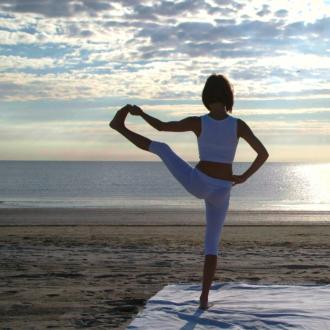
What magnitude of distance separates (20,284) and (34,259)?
7.02ft

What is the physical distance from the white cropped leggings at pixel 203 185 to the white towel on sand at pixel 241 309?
67cm

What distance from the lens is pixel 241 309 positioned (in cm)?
513

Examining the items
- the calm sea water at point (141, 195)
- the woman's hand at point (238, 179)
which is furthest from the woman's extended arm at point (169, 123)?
the calm sea water at point (141, 195)

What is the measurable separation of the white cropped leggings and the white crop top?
19 cm

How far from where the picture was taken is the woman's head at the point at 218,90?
16.4 ft

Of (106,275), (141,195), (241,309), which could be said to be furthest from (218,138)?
(141,195)

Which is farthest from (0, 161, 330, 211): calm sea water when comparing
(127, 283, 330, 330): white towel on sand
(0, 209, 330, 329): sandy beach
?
(127, 283, 330, 330): white towel on sand

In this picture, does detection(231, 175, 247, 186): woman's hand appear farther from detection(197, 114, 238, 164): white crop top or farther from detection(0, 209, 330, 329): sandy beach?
detection(0, 209, 330, 329): sandy beach

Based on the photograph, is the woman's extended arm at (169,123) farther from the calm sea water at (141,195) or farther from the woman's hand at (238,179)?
the calm sea water at (141,195)

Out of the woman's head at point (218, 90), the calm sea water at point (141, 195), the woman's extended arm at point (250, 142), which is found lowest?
the calm sea water at point (141, 195)

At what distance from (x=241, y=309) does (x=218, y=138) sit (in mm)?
1494

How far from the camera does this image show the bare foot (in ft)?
16.6

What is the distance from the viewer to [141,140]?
16.3 ft

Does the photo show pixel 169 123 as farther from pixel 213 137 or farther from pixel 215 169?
pixel 215 169
